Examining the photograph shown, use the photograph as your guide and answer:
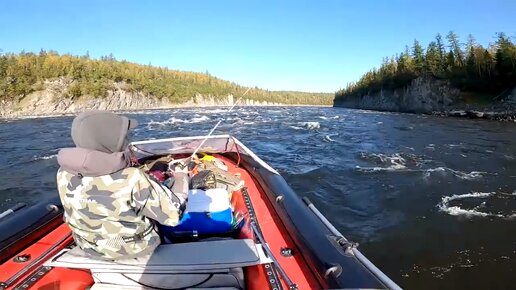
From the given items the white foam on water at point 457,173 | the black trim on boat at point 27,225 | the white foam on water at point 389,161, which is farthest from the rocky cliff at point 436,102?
the black trim on boat at point 27,225

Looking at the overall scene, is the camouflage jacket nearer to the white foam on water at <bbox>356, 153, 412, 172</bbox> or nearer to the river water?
the river water

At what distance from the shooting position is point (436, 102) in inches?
1898

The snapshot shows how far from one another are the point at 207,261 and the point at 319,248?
90cm

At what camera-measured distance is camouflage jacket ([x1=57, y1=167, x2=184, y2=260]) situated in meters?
2.21

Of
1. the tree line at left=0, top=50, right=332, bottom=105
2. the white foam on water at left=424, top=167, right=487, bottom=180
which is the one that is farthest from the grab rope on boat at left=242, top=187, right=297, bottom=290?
the tree line at left=0, top=50, right=332, bottom=105

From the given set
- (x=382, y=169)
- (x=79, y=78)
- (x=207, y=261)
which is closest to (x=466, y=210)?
(x=382, y=169)

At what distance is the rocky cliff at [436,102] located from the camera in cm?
3372

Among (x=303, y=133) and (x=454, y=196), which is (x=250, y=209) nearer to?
(x=454, y=196)

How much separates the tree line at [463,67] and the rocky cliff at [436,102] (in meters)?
1.19

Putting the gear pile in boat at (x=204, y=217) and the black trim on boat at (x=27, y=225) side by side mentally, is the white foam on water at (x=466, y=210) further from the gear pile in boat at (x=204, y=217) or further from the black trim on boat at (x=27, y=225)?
the black trim on boat at (x=27, y=225)

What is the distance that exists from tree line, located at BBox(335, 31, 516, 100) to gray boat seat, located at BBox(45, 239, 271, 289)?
43780mm

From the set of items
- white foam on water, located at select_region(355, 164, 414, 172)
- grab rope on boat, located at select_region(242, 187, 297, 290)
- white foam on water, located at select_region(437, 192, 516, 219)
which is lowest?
white foam on water, located at select_region(437, 192, 516, 219)

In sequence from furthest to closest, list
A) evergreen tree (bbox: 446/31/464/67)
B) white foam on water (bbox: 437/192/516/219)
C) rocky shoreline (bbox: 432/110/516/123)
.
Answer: evergreen tree (bbox: 446/31/464/67) → rocky shoreline (bbox: 432/110/516/123) → white foam on water (bbox: 437/192/516/219)

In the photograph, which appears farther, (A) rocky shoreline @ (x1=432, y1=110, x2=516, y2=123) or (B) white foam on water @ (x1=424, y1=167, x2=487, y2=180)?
(A) rocky shoreline @ (x1=432, y1=110, x2=516, y2=123)
